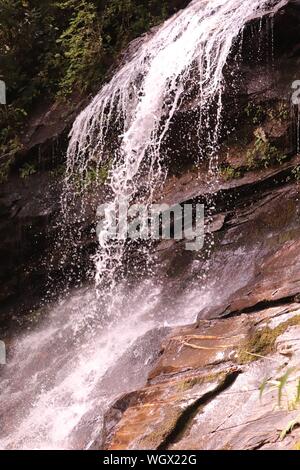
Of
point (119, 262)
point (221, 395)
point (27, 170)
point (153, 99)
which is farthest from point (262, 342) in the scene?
point (27, 170)

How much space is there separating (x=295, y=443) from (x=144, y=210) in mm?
5100

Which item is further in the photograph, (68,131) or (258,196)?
(68,131)

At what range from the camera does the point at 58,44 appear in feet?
32.9

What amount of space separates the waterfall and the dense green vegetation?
1.01 meters

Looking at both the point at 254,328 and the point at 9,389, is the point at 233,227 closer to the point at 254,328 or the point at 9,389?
the point at 254,328

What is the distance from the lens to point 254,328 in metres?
4.22

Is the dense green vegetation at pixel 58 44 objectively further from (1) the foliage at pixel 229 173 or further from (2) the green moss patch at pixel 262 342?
(2) the green moss patch at pixel 262 342

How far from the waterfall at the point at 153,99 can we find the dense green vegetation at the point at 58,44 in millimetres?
1015

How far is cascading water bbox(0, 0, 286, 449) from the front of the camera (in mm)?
5637

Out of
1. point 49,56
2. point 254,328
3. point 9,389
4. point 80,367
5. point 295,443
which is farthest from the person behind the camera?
point 49,56

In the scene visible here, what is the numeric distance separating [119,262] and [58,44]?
469cm

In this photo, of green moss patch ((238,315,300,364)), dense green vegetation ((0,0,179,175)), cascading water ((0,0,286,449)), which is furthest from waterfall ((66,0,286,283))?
green moss patch ((238,315,300,364))

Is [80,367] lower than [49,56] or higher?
lower
